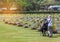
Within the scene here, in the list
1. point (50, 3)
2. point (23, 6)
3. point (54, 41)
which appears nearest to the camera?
point (54, 41)

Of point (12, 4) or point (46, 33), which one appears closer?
point (46, 33)

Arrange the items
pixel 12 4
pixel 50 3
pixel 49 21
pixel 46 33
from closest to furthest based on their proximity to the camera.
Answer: pixel 49 21, pixel 46 33, pixel 12 4, pixel 50 3

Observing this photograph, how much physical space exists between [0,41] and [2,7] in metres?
47.4

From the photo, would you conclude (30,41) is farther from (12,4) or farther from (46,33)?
(12,4)

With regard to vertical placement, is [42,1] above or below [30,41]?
below

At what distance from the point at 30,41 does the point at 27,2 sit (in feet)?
138

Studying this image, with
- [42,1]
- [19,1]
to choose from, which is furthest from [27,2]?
[42,1]

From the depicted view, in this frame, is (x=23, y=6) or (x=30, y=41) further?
(x=23, y=6)

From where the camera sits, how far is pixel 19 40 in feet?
59.3

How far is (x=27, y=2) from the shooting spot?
196 ft

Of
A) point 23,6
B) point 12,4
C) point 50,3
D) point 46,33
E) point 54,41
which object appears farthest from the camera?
point 50,3

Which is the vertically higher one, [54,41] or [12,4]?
[54,41]

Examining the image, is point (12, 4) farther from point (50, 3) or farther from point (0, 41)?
point (0, 41)

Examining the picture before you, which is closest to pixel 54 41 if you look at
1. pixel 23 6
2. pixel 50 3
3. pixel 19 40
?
pixel 19 40
